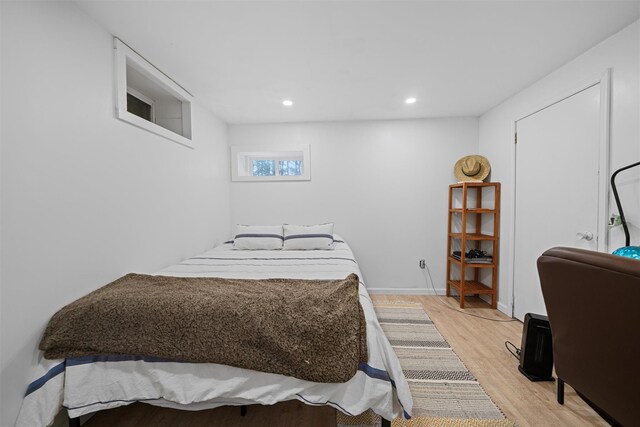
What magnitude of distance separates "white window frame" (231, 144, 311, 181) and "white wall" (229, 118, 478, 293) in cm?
7

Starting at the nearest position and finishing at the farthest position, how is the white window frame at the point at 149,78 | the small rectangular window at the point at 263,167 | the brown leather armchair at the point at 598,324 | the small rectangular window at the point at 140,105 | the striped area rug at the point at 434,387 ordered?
1. the brown leather armchair at the point at 598,324
2. the striped area rug at the point at 434,387
3. the white window frame at the point at 149,78
4. the small rectangular window at the point at 140,105
5. the small rectangular window at the point at 263,167

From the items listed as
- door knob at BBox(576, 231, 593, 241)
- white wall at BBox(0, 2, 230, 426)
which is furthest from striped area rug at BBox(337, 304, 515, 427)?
white wall at BBox(0, 2, 230, 426)

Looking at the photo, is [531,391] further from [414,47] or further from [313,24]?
[313,24]

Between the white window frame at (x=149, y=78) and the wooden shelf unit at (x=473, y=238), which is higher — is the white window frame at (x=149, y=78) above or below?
above

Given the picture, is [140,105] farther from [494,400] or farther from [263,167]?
[494,400]

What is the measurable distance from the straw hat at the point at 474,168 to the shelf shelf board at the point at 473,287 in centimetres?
127

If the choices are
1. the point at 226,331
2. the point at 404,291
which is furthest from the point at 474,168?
the point at 226,331

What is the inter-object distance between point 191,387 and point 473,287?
294 cm

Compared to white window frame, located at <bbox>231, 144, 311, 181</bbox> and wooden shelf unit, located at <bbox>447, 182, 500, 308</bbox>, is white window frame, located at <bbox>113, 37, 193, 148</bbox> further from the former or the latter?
wooden shelf unit, located at <bbox>447, 182, 500, 308</bbox>

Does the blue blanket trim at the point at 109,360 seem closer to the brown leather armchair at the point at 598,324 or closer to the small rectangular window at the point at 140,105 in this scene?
the brown leather armchair at the point at 598,324

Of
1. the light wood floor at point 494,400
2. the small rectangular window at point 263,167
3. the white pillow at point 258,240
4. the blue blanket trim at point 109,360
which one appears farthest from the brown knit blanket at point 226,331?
the small rectangular window at point 263,167

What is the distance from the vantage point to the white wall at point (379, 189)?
3080mm

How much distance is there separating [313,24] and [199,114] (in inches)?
66.8

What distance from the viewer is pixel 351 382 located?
1072 millimetres
